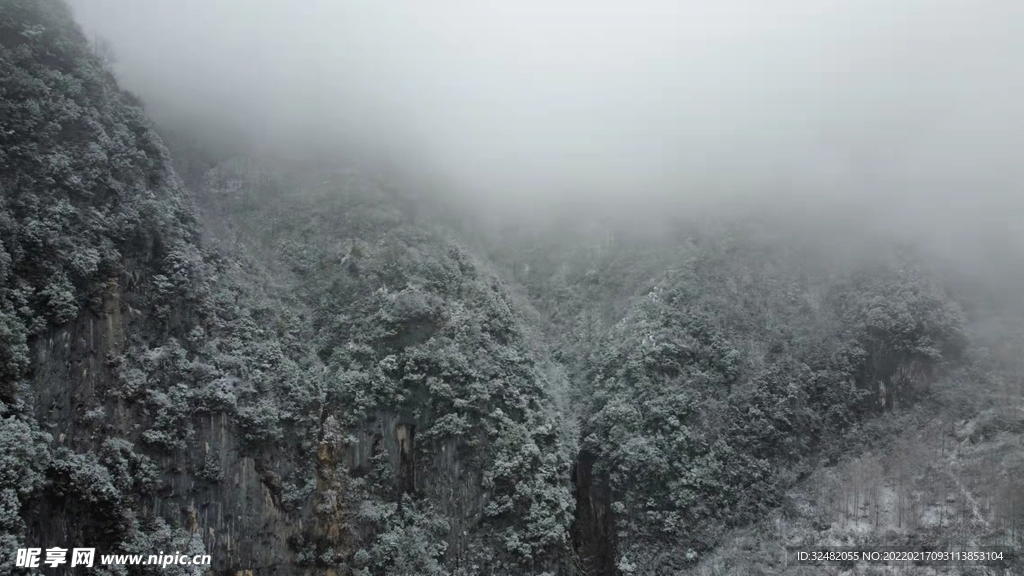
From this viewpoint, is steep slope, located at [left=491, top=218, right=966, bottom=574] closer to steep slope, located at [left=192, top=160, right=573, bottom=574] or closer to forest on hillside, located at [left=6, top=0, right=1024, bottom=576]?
forest on hillside, located at [left=6, top=0, right=1024, bottom=576]

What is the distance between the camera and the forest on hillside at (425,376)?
35.9m

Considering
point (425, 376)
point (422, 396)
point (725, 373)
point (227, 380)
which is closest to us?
point (227, 380)

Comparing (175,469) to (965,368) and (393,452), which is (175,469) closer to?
(393,452)

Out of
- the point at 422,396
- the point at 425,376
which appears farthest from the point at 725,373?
the point at 422,396

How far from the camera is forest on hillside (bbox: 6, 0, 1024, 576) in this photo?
118ft

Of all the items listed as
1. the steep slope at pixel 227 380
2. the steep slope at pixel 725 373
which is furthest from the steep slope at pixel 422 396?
the steep slope at pixel 725 373

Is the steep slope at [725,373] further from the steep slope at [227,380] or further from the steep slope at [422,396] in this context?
the steep slope at [227,380]

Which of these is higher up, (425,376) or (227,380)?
(425,376)

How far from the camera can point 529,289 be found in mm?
63094

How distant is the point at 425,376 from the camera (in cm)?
4769

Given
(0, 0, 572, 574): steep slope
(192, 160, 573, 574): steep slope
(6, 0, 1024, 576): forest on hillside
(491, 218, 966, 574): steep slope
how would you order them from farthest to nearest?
1. (491, 218, 966, 574): steep slope
2. (192, 160, 573, 574): steep slope
3. (6, 0, 1024, 576): forest on hillside
4. (0, 0, 572, 574): steep slope

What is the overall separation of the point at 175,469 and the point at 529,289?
32.9 m

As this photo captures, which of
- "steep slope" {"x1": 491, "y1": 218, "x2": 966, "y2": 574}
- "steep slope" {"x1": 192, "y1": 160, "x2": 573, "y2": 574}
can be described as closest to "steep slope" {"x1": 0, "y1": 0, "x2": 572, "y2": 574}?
"steep slope" {"x1": 192, "y1": 160, "x2": 573, "y2": 574}

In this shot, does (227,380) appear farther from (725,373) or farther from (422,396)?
(725,373)
